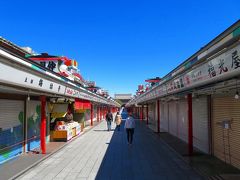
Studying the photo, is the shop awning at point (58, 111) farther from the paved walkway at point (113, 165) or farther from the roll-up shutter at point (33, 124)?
the paved walkway at point (113, 165)

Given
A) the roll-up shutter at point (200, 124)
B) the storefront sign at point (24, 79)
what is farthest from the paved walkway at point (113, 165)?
the storefront sign at point (24, 79)

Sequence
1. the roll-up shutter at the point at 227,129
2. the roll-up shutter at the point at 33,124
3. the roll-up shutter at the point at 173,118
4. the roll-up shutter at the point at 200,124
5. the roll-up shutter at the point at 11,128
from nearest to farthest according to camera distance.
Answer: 1. the roll-up shutter at the point at 227,129
2. the roll-up shutter at the point at 11,128
3. the roll-up shutter at the point at 200,124
4. the roll-up shutter at the point at 33,124
5. the roll-up shutter at the point at 173,118

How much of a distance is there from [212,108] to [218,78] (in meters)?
5.14

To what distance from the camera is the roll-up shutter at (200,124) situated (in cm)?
1126

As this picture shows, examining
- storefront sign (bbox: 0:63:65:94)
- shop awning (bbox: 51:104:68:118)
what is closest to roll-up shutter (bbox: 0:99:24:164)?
storefront sign (bbox: 0:63:65:94)

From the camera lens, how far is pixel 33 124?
1305cm

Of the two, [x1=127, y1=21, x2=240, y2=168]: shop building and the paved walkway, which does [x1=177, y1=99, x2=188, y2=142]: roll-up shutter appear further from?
the paved walkway

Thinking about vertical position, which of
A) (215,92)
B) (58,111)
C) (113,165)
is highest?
(215,92)

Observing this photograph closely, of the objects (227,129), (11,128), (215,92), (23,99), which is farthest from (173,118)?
(11,128)

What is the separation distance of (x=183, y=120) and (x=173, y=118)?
3236 mm

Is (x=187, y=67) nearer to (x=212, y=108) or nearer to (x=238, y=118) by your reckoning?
(x=238, y=118)

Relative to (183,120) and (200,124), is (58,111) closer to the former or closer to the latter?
(183,120)

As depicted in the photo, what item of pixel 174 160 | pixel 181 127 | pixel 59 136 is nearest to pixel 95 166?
pixel 174 160

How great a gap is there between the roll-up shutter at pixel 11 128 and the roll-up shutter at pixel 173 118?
9.87 meters
